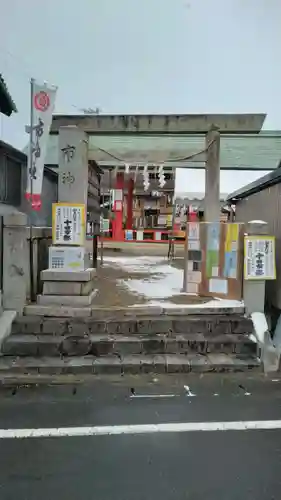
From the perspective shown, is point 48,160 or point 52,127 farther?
point 48,160

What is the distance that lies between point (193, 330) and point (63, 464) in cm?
359

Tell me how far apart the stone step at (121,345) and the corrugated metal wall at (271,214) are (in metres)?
1.71

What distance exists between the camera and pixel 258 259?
7.07 meters

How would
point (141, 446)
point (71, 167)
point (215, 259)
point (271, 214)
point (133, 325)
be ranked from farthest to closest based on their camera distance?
point (271, 214) → point (71, 167) → point (215, 259) → point (133, 325) → point (141, 446)

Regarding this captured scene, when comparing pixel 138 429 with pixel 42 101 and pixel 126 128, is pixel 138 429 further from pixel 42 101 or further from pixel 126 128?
pixel 42 101

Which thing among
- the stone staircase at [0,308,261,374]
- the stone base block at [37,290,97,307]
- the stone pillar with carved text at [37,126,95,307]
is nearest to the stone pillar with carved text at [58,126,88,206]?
the stone pillar with carved text at [37,126,95,307]

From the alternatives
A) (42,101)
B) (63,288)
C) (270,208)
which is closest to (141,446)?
(63,288)

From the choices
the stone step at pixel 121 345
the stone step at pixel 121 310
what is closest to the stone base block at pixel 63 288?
the stone step at pixel 121 310

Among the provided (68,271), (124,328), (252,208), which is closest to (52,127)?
(68,271)

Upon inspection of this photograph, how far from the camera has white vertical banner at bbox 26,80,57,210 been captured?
8.29 m

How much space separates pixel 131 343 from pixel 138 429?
205 centimetres

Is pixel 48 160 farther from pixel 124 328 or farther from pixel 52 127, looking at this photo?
pixel 124 328

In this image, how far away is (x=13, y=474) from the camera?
334cm

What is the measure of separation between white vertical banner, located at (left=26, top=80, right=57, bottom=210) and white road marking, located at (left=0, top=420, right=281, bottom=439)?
6.25 m
